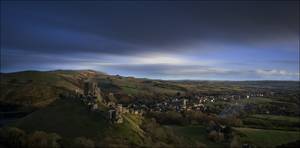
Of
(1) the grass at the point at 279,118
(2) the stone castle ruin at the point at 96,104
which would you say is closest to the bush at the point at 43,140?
(2) the stone castle ruin at the point at 96,104

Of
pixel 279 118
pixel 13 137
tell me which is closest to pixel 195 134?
pixel 279 118

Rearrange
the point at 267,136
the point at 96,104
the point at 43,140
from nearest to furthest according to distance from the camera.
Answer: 1. the point at 43,140
2. the point at 96,104
3. the point at 267,136

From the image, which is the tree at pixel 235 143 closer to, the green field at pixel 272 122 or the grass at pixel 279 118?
the green field at pixel 272 122

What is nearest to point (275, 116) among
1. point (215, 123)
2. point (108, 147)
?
point (215, 123)

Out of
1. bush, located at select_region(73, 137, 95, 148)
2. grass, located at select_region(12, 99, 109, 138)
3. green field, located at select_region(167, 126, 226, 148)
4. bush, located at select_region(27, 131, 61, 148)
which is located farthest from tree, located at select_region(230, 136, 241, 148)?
bush, located at select_region(27, 131, 61, 148)

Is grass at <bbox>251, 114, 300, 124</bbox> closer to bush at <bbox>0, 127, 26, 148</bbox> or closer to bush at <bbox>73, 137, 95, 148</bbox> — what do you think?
bush at <bbox>73, 137, 95, 148</bbox>

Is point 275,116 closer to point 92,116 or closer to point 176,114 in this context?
point 176,114

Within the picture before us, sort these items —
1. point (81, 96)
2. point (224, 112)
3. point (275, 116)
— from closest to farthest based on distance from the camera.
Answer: point (81, 96)
point (275, 116)
point (224, 112)

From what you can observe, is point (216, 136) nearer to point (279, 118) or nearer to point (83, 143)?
point (279, 118)
